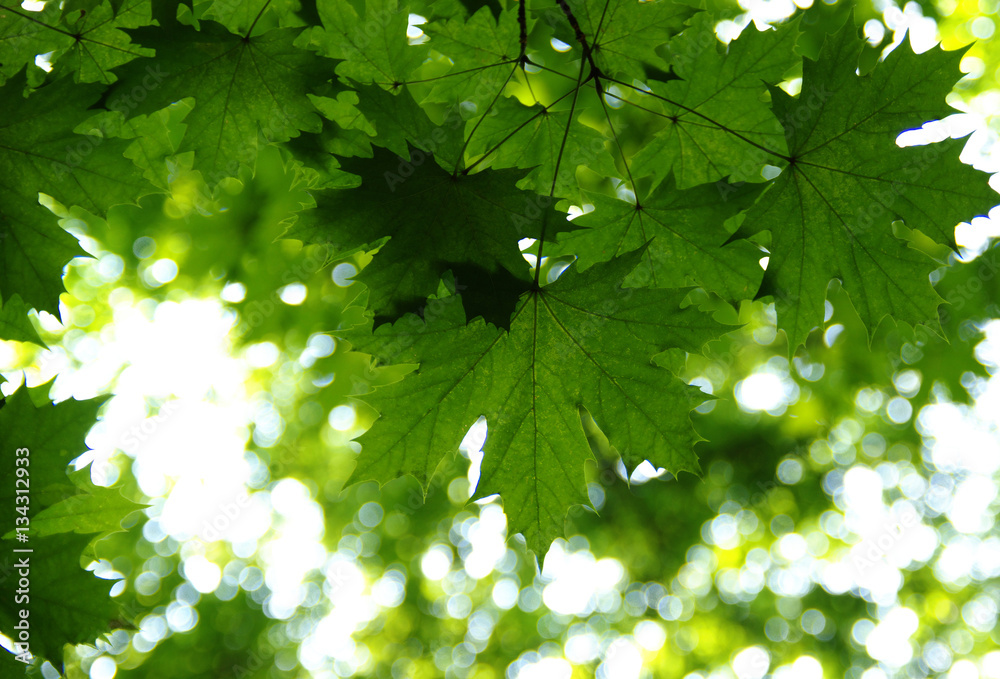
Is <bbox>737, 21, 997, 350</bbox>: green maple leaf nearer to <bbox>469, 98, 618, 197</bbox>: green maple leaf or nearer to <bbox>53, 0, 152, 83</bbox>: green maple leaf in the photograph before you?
<bbox>469, 98, 618, 197</bbox>: green maple leaf

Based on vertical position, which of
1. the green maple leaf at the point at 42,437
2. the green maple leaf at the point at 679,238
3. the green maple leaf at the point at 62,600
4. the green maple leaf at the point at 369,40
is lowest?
the green maple leaf at the point at 62,600

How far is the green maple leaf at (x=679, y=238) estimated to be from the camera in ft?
6.02

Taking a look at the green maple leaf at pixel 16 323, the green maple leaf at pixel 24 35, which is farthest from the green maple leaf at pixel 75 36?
the green maple leaf at pixel 16 323

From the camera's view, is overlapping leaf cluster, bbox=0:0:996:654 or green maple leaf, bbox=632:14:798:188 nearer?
overlapping leaf cluster, bbox=0:0:996:654

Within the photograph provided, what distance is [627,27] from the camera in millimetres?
2039

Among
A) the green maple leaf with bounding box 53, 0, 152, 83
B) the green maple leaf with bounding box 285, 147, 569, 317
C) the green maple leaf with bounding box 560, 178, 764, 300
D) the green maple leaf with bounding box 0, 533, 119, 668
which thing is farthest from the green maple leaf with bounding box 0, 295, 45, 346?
the green maple leaf with bounding box 560, 178, 764, 300

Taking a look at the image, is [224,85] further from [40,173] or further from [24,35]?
[24,35]

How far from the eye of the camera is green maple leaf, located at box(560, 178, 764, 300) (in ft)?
6.02

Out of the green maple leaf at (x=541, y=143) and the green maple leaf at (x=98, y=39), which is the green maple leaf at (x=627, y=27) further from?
the green maple leaf at (x=98, y=39)

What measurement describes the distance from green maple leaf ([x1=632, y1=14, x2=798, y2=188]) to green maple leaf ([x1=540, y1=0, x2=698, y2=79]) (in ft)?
0.22

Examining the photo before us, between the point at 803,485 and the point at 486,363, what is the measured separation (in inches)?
367

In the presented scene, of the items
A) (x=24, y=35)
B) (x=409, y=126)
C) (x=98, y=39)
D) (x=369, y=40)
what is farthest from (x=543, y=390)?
A: (x=24, y=35)

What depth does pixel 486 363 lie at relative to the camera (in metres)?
1.89

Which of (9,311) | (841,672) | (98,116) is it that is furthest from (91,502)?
(841,672)
